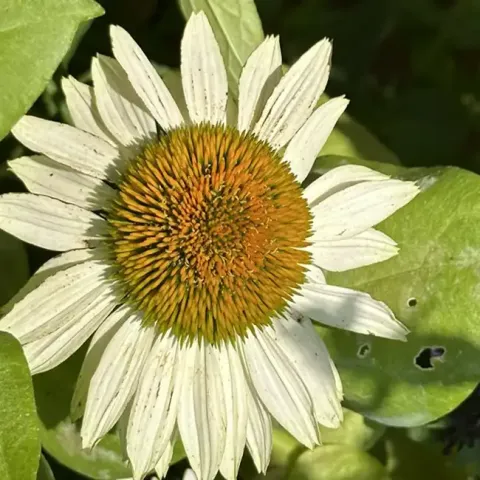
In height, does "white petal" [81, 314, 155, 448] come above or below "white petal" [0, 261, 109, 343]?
below

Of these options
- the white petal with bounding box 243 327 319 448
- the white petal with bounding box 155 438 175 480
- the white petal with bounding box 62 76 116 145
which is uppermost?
the white petal with bounding box 62 76 116 145

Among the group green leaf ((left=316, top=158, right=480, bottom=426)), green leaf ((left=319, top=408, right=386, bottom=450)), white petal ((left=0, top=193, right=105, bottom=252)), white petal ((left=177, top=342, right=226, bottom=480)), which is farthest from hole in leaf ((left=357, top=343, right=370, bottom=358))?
white petal ((left=0, top=193, right=105, bottom=252))

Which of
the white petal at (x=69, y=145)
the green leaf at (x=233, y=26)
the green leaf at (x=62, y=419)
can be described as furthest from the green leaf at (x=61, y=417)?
the green leaf at (x=233, y=26)

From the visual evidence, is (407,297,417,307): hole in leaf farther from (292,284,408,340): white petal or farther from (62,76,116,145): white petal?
(62,76,116,145): white petal

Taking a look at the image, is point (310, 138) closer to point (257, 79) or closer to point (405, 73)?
point (257, 79)

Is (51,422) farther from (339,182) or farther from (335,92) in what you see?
(335,92)

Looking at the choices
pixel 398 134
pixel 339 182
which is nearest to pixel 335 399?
pixel 339 182

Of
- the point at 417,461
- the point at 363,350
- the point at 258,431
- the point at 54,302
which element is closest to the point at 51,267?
the point at 54,302
